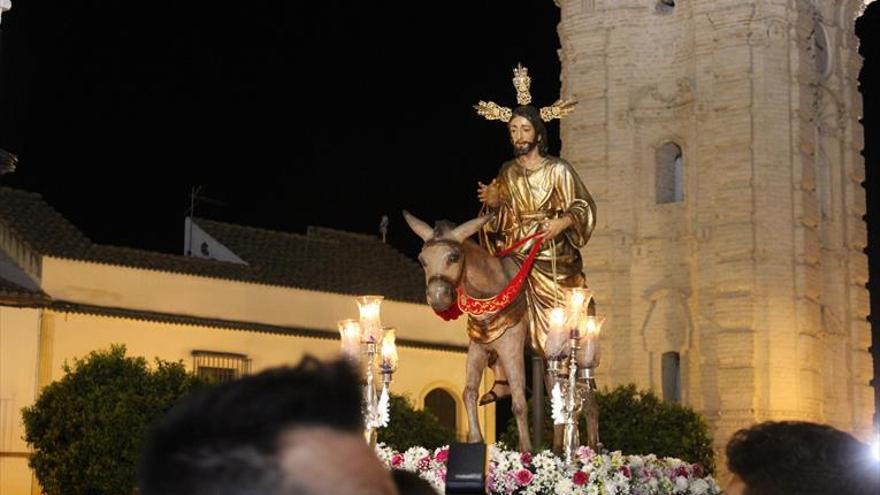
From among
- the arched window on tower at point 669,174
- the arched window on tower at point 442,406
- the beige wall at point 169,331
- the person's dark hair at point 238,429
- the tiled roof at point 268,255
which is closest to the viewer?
the person's dark hair at point 238,429

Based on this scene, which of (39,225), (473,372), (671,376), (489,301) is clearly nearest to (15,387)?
(39,225)

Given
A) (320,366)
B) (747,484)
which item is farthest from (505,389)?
(320,366)

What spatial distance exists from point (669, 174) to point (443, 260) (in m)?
29.0

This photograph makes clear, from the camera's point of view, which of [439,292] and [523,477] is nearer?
[523,477]

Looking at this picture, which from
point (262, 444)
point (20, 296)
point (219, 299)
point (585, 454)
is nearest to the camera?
point (262, 444)

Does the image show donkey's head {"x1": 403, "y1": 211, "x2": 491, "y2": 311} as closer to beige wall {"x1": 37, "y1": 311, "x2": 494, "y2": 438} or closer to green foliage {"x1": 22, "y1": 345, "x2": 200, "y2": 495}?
green foliage {"x1": 22, "y1": 345, "x2": 200, "y2": 495}

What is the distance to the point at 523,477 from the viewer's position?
37.3 ft

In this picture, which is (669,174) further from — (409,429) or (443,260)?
(443,260)

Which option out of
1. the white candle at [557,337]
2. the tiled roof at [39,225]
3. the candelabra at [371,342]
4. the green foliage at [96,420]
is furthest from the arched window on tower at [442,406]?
the white candle at [557,337]

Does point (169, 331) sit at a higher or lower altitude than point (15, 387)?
higher

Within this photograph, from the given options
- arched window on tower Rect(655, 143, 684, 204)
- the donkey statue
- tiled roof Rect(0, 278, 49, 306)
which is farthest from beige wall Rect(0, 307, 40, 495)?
the donkey statue

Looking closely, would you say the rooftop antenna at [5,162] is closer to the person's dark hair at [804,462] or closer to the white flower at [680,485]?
the white flower at [680,485]

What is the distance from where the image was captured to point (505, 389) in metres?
13.6

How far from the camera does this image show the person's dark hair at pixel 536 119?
13.5 meters
